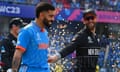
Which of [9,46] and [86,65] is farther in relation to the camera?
[9,46]

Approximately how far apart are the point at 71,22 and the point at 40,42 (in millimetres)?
13614

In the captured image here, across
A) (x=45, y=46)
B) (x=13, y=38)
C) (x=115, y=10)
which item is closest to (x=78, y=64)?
(x=45, y=46)

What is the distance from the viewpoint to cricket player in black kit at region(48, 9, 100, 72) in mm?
4738

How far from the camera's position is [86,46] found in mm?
4793

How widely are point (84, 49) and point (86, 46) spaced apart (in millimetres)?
47

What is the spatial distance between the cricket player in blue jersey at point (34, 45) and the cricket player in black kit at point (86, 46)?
2.46ft

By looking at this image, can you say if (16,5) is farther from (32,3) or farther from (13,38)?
(13,38)

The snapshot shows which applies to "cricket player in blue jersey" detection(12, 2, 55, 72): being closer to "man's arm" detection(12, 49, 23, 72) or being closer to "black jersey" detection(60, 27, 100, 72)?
"man's arm" detection(12, 49, 23, 72)

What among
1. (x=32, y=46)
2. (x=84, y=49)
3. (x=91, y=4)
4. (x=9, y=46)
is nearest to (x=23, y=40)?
(x=32, y=46)

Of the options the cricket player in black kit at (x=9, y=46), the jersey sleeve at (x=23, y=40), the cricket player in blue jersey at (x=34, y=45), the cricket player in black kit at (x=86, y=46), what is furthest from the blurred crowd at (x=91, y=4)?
the jersey sleeve at (x=23, y=40)

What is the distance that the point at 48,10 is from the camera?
4000mm

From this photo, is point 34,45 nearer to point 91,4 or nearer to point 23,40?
point 23,40

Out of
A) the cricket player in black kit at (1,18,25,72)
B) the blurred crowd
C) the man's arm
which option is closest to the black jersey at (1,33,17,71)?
the cricket player in black kit at (1,18,25,72)

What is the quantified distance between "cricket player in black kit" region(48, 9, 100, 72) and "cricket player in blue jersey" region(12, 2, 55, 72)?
A: 750mm
